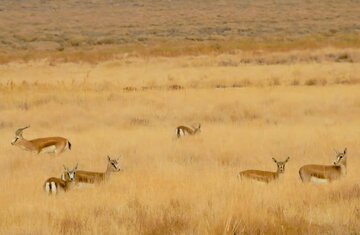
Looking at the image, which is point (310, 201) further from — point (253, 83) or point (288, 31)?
point (288, 31)

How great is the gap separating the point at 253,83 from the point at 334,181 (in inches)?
788

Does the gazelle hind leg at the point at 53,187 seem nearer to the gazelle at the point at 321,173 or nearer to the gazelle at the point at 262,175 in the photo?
the gazelle at the point at 262,175

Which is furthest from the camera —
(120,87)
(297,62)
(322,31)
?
(322,31)


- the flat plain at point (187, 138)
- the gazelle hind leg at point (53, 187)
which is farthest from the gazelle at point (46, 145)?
the gazelle hind leg at point (53, 187)

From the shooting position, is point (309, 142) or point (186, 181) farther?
point (309, 142)

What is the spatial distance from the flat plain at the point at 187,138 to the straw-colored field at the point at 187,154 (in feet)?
0.10

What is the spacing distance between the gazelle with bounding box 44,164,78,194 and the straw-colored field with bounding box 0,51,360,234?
0.71 ft

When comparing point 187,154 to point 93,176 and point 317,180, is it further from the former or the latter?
point 317,180

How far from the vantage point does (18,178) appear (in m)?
12.2

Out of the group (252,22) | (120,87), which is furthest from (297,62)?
(252,22)

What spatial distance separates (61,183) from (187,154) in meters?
4.44

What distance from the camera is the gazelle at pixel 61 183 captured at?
34.0ft

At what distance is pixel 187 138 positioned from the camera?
16.3 metres

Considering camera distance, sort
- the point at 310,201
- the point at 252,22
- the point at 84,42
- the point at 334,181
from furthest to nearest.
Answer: the point at 252,22 → the point at 84,42 → the point at 334,181 → the point at 310,201
